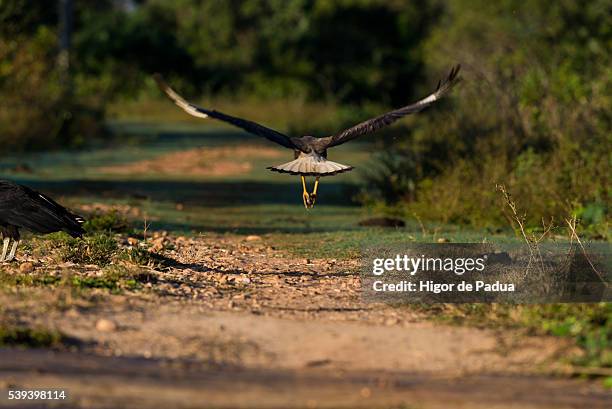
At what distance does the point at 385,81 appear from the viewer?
174 ft

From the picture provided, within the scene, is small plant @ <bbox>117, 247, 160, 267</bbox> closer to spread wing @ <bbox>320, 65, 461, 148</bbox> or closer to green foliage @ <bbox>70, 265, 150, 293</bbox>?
green foliage @ <bbox>70, 265, 150, 293</bbox>

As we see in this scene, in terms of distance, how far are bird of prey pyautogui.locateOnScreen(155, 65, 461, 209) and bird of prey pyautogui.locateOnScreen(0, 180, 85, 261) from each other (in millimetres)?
1468

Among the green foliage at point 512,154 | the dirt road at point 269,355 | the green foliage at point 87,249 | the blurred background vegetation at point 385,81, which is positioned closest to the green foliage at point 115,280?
the dirt road at point 269,355

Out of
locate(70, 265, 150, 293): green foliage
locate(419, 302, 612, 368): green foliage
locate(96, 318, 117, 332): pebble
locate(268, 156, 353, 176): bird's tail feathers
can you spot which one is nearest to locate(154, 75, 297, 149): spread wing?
locate(268, 156, 353, 176): bird's tail feathers

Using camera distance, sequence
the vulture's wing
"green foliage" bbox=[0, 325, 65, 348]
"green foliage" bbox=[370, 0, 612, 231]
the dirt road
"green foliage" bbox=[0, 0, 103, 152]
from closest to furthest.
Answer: the dirt road
"green foliage" bbox=[0, 325, 65, 348]
the vulture's wing
"green foliage" bbox=[370, 0, 612, 231]
"green foliage" bbox=[0, 0, 103, 152]

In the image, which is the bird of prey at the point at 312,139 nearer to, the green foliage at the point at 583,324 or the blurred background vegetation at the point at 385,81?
the blurred background vegetation at the point at 385,81

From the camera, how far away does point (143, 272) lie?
10.2 m

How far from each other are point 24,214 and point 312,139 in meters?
3.27

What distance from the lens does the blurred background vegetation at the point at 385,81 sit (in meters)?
16.4

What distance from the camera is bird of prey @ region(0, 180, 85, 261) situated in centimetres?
1056

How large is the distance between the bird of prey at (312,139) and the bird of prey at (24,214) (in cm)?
147

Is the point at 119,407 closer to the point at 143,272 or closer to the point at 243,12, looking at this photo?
the point at 143,272

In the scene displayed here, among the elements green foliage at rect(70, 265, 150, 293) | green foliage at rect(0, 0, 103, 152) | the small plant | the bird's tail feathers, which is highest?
green foliage at rect(0, 0, 103, 152)

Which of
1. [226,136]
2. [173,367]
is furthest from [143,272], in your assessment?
[226,136]
